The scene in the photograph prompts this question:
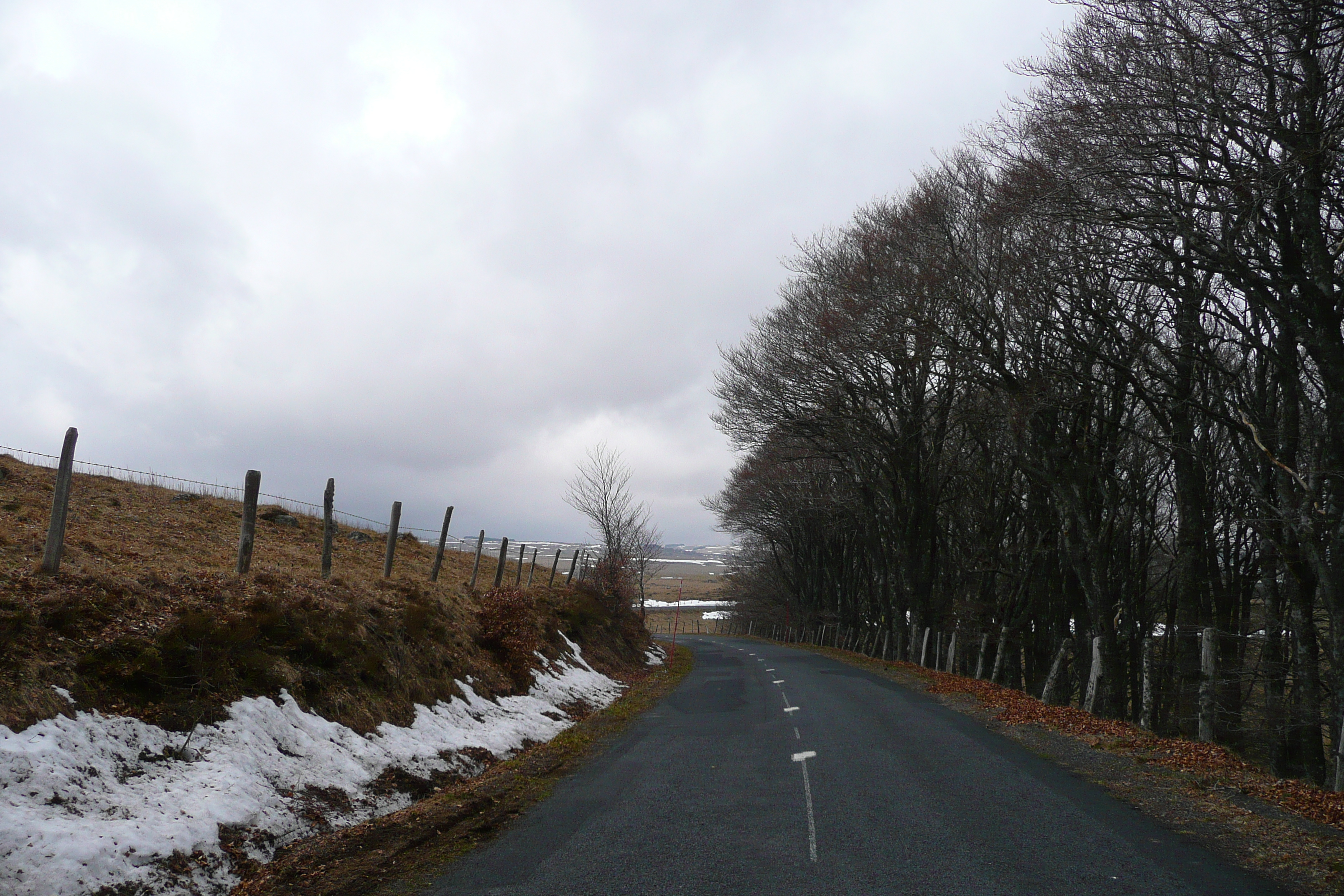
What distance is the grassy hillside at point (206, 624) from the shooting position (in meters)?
7.41

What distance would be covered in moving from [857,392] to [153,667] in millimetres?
23637

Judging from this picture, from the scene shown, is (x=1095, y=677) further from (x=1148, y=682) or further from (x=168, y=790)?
(x=168, y=790)

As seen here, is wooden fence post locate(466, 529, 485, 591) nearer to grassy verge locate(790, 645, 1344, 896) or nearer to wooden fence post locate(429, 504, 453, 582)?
wooden fence post locate(429, 504, 453, 582)

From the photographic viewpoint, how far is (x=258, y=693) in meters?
8.85

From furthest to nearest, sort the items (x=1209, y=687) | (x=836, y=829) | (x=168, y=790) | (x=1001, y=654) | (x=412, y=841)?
(x=1001, y=654)
(x=1209, y=687)
(x=836, y=829)
(x=412, y=841)
(x=168, y=790)

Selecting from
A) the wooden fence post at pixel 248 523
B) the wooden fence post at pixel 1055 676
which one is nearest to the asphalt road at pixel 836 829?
the wooden fence post at pixel 248 523

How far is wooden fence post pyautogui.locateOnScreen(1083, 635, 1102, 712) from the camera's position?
667 inches

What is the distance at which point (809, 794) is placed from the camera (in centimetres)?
910

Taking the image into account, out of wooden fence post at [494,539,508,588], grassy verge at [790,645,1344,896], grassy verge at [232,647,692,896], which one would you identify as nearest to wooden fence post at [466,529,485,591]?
wooden fence post at [494,539,508,588]

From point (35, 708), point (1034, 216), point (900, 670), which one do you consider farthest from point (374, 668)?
point (900, 670)

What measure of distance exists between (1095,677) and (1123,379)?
6.46m

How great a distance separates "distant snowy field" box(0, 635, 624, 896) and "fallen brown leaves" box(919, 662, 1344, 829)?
31.9 feet

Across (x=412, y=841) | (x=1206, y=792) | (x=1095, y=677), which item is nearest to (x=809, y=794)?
(x=412, y=841)

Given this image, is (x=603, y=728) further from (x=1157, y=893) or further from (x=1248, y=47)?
(x=1248, y=47)
